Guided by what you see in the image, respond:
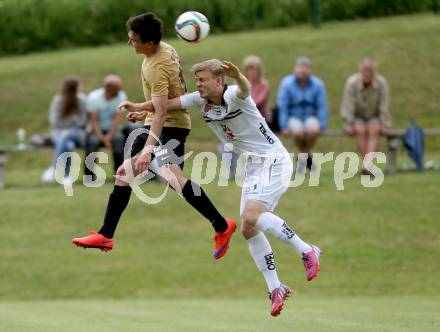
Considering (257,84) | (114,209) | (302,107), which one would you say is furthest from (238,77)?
(302,107)

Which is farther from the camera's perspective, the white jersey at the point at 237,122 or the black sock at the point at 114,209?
the black sock at the point at 114,209

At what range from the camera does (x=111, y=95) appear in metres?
19.2

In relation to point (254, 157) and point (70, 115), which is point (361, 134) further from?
point (254, 157)

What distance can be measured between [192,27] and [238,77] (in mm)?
713

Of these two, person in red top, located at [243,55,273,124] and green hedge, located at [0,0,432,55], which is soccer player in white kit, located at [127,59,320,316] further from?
green hedge, located at [0,0,432,55]

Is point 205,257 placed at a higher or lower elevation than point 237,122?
lower

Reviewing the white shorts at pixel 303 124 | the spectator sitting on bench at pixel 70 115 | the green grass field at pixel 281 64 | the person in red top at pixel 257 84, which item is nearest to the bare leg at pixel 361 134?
the white shorts at pixel 303 124

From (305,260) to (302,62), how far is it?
8183mm

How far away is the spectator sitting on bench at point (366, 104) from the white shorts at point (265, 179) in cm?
818

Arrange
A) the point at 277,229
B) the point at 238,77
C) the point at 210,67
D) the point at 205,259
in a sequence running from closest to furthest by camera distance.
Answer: the point at 238,77 → the point at 210,67 → the point at 277,229 → the point at 205,259

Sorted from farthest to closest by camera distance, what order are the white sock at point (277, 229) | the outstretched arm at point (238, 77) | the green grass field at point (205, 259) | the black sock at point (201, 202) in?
the green grass field at point (205, 259) → the black sock at point (201, 202) → the white sock at point (277, 229) → the outstretched arm at point (238, 77)

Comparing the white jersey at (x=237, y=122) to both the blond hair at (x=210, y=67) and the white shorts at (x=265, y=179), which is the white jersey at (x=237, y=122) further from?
the blond hair at (x=210, y=67)

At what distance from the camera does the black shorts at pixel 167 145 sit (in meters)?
11.5

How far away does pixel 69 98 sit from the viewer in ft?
64.6
